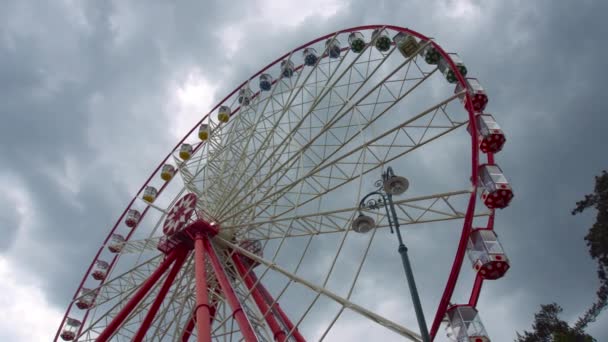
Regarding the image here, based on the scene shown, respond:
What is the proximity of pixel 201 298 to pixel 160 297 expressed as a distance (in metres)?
2.97

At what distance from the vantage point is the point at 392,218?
841 centimetres

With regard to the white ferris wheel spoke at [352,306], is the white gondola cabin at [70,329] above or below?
above

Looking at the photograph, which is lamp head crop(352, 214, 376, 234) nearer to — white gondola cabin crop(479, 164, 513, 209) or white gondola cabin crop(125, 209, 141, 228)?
white gondola cabin crop(479, 164, 513, 209)

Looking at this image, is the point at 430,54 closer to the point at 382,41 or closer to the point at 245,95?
the point at 382,41

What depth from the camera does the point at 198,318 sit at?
10922 mm

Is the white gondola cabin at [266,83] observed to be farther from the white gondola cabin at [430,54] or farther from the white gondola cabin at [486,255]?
the white gondola cabin at [486,255]

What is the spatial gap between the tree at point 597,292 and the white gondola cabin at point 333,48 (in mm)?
18668

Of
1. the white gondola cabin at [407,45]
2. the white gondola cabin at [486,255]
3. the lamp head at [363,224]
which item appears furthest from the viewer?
the white gondola cabin at [407,45]

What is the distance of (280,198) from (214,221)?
2.51 meters

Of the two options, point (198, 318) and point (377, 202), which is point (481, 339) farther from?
point (198, 318)

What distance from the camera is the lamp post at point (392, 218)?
6.92 metres

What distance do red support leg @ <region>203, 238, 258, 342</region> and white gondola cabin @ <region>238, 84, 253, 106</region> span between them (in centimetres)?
804

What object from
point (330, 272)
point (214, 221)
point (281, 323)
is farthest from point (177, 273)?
point (330, 272)

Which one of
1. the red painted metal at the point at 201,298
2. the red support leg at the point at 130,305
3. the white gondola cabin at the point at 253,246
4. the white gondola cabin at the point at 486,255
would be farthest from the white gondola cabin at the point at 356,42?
the red support leg at the point at 130,305
